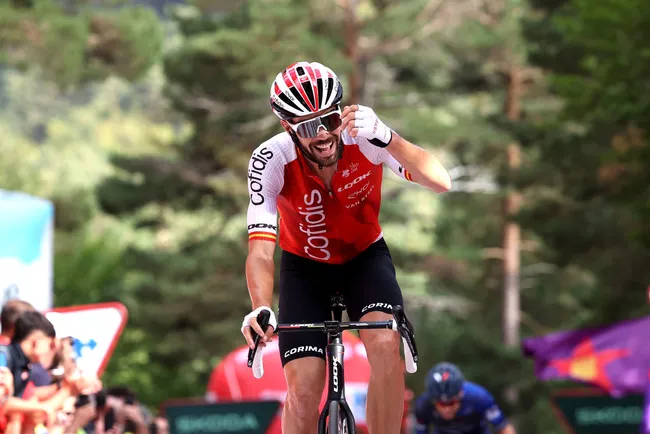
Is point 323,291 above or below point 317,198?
below

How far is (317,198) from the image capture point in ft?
27.4

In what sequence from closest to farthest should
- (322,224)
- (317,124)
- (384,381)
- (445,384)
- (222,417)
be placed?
(317,124), (384,381), (322,224), (445,384), (222,417)

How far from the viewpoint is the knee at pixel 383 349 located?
26.3 feet

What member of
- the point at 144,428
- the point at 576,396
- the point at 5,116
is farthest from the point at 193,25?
the point at 5,116

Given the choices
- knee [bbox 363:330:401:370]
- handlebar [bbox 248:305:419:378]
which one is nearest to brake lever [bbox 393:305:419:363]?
handlebar [bbox 248:305:419:378]

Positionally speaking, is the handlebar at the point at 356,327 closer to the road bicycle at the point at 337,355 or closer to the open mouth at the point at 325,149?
the road bicycle at the point at 337,355

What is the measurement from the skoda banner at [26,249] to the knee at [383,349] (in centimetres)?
910

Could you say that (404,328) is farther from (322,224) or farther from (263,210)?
(263,210)

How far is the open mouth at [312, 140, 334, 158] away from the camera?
7.92 meters

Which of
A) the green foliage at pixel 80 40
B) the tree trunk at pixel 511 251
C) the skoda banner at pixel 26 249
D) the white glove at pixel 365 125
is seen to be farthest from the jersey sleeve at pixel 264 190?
the green foliage at pixel 80 40

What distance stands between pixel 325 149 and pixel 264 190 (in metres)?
0.60

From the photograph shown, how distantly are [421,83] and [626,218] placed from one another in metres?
8.15

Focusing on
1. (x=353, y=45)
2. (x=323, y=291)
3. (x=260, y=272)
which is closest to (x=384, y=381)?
(x=323, y=291)

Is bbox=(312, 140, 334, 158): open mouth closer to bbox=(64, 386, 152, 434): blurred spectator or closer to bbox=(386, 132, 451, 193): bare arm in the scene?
bbox=(386, 132, 451, 193): bare arm
